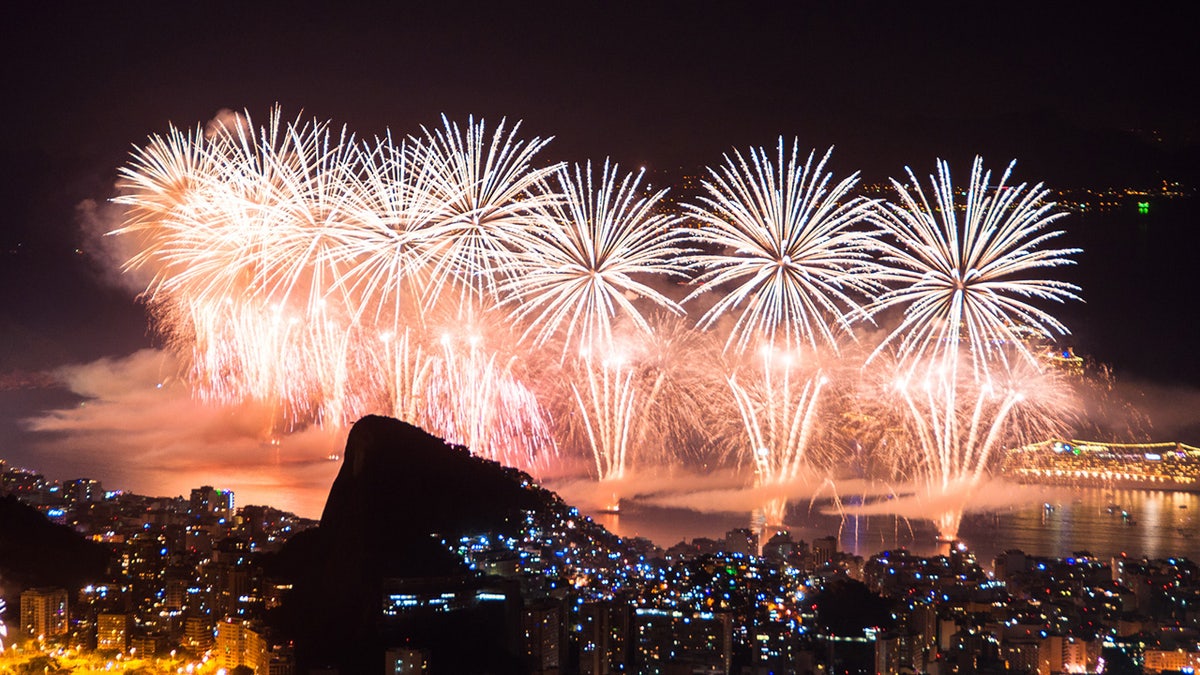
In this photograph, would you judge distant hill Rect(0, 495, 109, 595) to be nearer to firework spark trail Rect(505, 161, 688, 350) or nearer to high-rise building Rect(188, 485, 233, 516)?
high-rise building Rect(188, 485, 233, 516)

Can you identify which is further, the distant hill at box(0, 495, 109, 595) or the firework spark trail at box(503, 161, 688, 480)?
the distant hill at box(0, 495, 109, 595)

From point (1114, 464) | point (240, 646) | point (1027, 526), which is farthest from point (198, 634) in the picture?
point (1114, 464)

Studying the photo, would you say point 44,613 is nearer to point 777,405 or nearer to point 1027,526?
point 777,405

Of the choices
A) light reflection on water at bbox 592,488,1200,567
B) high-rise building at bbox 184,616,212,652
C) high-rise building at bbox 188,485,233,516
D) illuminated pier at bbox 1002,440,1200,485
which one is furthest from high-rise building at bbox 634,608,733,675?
high-rise building at bbox 188,485,233,516

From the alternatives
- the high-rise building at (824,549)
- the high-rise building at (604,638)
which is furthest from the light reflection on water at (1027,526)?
the high-rise building at (604,638)

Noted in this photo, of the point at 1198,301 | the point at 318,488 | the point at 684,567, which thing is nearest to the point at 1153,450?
the point at 1198,301
